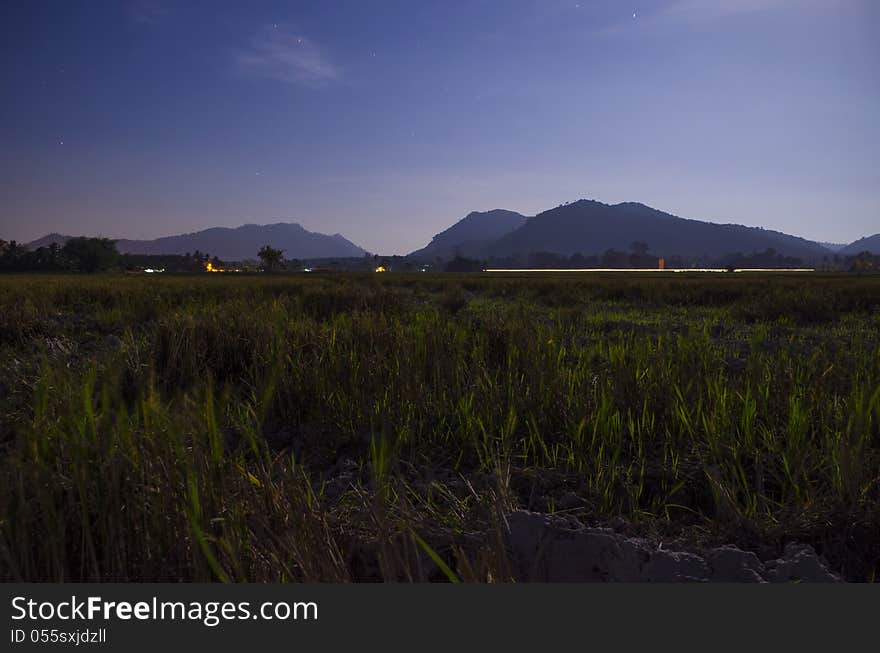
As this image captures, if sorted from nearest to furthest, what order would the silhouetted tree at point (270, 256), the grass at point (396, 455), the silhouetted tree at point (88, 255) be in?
the grass at point (396, 455) → the silhouetted tree at point (88, 255) → the silhouetted tree at point (270, 256)

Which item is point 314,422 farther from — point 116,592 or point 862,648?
point 862,648

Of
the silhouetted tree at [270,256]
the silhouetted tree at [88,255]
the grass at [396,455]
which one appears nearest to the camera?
the grass at [396,455]

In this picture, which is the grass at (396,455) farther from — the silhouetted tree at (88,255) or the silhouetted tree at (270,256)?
the silhouetted tree at (270,256)

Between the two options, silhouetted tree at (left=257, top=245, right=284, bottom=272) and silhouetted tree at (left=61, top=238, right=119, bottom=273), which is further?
silhouetted tree at (left=257, top=245, right=284, bottom=272)

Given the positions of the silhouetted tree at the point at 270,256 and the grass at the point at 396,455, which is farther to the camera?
the silhouetted tree at the point at 270,256

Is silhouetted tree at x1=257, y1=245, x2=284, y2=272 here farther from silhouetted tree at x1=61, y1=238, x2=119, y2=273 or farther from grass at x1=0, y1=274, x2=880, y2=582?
grass at x1=0, y1=274, x2=880, y2=582

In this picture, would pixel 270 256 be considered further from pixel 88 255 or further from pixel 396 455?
pixel 396 455

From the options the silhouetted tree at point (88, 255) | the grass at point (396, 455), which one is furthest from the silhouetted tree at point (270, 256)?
the grass at point (396, 455)

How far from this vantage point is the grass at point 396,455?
3.89ft

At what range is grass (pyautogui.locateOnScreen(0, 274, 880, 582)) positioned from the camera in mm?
1186

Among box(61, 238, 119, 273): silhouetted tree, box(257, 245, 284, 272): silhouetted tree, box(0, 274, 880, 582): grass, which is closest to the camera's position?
box(0, 274, 880, 582): grass

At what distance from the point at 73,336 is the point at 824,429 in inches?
281

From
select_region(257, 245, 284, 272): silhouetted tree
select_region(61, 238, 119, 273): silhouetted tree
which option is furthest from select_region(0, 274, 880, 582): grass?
select_region(257, 245, 284, 272): silhouetted tree

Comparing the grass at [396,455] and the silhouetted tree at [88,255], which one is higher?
the silhouetted tree at [88,255]
